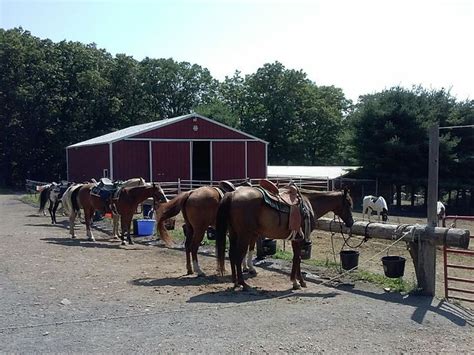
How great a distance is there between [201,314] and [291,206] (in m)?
2.57

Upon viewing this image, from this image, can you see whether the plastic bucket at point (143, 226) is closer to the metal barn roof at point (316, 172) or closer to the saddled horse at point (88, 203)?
the saddled horse at point (88, 203)

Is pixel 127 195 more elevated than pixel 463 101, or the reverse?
pixel 463 101

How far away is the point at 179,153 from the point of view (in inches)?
1177

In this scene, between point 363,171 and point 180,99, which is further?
point 180,99

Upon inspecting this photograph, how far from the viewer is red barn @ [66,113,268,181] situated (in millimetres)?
28453

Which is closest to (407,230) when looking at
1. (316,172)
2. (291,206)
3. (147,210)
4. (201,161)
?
(291,206)

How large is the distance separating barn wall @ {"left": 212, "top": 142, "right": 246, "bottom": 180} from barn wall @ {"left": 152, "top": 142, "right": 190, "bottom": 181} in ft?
5.90

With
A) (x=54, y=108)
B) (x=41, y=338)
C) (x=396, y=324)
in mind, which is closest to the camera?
(x=41, y=338)

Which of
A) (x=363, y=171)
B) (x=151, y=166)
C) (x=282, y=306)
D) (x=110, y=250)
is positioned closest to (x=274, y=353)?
(x=282, y=306)

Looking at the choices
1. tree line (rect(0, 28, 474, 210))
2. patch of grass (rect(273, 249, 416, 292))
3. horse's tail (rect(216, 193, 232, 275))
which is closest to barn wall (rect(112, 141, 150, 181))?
tree line (rect(0, 28, 474, 210))

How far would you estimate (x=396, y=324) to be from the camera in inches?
245

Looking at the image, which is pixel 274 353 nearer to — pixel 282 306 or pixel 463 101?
pixel 282 306

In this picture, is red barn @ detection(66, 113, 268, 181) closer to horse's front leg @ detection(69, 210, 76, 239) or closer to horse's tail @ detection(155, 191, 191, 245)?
horse's front leg @ detection(69, 210, 76, 239)

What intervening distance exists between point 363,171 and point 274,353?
30.9m
